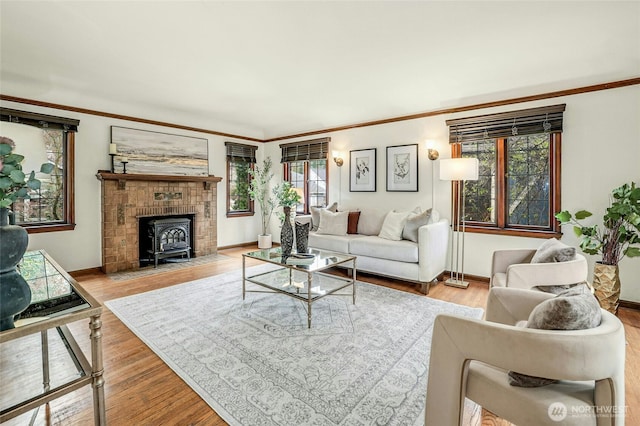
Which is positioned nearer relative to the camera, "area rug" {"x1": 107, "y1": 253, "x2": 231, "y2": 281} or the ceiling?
the ceiling

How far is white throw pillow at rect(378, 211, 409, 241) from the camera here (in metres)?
4.11

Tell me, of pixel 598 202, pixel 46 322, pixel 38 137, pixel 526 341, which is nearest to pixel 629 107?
pixel 598 202

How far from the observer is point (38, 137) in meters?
3.95

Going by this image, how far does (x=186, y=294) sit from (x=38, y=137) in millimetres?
2975

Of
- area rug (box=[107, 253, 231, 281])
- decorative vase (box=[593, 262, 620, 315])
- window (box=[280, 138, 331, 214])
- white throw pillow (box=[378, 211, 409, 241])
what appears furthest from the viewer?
window (box=[280, 138, 331, 214])

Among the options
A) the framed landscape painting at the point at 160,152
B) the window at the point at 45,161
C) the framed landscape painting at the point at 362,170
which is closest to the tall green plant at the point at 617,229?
the framed landscape painting at the point at 362,170

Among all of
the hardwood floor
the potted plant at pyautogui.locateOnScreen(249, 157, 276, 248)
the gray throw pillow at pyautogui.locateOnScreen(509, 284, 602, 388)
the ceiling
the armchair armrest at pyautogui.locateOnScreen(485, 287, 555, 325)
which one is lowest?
the hardwood floor

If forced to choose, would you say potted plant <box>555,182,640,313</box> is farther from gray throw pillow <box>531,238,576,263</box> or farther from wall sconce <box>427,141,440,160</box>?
wall sconce <box>427,141,440,160</box>

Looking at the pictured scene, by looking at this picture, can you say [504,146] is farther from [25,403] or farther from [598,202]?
[25,403]

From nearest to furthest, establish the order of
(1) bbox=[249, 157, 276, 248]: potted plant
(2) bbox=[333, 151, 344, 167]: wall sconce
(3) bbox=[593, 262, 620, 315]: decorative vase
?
(3) bbox=[593, 262, 620, 315]: decorative vase
(2) bbox=[333, 151, 344, 167]: wall sconce
(1) bbox=[249, 157, 276, 248]: potted plant

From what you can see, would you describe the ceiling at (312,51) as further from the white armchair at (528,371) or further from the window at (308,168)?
the white armchair at (528,371)

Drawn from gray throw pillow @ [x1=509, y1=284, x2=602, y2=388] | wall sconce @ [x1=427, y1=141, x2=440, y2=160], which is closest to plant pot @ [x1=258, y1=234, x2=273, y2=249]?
wall sconce @ [x1=427, y1=141, x2=440, y2=160]

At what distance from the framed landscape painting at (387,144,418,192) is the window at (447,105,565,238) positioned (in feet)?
1.95

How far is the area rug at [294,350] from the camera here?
1.66 meters
